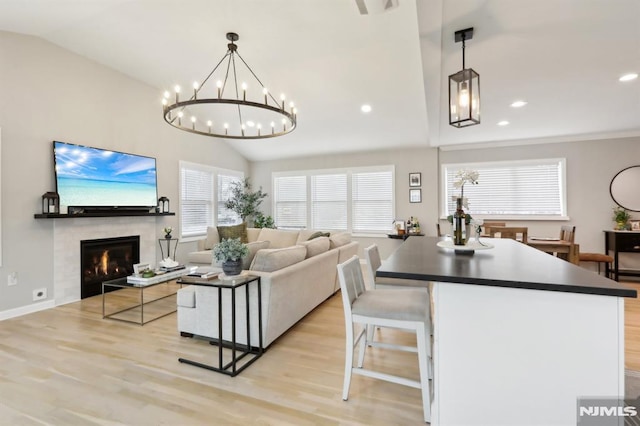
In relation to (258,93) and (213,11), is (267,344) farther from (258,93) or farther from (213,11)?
(258,93)

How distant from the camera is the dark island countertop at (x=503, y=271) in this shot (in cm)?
125

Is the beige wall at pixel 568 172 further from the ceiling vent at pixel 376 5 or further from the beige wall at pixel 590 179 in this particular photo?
the ceiling vent at pixel 376 5

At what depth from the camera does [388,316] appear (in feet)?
5.90

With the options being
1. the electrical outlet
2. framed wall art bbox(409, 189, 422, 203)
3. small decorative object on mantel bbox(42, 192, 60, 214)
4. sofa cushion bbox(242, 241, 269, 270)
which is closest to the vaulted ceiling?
framed wall art bbox(409, 189, 422, 203)

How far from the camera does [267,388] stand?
210 cm

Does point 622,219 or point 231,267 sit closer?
point 231,267

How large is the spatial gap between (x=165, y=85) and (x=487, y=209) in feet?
21.4

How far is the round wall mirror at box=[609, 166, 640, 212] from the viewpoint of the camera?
16.7 feet

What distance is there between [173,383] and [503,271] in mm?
2293

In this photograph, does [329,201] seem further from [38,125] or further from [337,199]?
[38,125]

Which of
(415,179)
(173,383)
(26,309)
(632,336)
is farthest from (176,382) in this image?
(415,179)

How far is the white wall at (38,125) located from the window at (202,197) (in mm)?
1369

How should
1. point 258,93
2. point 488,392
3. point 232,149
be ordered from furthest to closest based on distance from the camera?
point 232,149, point 258,93, point 488,392

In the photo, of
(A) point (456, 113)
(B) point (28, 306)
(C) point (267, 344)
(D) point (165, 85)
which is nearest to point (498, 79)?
(A) point (456, 113)
